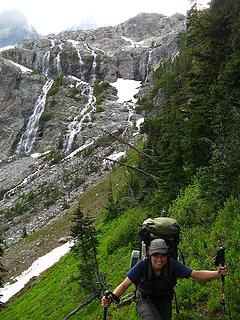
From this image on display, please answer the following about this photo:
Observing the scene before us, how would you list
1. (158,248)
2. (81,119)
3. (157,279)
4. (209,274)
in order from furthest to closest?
(81,119) → (209,274) → (157,279) → (158,248)

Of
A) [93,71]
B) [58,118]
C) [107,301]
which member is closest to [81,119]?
[58,118]

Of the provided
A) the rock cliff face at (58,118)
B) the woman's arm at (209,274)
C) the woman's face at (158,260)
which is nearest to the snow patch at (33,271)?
the rock cliff face at (58,118)

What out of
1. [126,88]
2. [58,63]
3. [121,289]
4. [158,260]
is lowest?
[126,88]

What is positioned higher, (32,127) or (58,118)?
(58,118)

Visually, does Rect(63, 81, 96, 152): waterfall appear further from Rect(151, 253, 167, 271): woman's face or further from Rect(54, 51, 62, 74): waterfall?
Rect(151, 253, 167, 271): woman's face

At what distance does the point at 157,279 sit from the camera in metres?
6.53

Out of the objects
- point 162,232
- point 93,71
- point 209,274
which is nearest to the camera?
point 209,274

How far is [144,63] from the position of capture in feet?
435

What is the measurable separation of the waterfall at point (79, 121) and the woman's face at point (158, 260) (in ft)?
258

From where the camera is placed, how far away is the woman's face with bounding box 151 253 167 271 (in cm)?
635

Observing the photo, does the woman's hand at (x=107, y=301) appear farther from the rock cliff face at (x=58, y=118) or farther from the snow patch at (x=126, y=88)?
the snow patch at (x=126, y=88)

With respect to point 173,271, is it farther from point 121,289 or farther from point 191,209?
point 191,209

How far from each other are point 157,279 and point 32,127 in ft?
325

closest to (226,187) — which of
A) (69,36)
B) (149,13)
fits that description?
(69,36)
